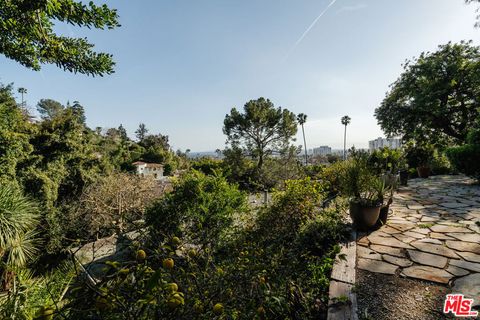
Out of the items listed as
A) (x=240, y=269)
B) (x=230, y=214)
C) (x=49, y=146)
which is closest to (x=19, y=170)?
(x=49, y=146)

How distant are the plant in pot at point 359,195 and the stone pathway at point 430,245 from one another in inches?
10.0

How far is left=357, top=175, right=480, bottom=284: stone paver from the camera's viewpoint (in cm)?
263

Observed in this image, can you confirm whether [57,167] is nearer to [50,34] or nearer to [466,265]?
[50,34]

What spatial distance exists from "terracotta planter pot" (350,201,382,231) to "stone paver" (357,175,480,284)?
0.17 m

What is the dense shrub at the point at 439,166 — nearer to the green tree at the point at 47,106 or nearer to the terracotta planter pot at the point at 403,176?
the terracotta planter pot at the point at 403,176

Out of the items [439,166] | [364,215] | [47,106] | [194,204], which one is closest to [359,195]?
[364,215]

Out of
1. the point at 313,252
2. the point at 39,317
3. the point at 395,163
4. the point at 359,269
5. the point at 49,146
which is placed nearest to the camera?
the point at 39,317

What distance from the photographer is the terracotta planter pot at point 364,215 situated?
3.70 meters

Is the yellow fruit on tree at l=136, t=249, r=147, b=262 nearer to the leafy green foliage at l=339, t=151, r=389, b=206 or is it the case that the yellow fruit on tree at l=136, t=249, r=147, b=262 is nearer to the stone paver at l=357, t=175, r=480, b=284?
the stone paver at l=357, t=175, r=480, b=284

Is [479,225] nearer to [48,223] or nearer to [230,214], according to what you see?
[230,214]

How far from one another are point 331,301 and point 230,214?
2398 mm

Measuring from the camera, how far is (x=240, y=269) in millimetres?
1745

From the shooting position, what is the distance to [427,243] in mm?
3303

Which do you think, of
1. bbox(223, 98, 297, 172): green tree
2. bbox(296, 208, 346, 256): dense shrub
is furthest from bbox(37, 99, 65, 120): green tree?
bbox(296, 208, 346, 256): dense shrub
